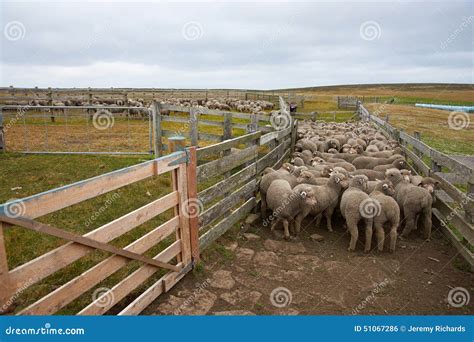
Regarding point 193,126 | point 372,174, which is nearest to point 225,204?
point 372,174

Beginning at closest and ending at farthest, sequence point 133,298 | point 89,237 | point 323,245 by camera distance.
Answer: point 89,237
point 133,298
point 323,245

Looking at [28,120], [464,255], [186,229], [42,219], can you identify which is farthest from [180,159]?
[28,120]

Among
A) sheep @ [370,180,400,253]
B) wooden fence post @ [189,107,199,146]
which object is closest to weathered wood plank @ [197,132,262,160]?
sheep @ [370,180,400,253]

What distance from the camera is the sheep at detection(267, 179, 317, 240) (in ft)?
20.9

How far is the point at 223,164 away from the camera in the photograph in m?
6.00

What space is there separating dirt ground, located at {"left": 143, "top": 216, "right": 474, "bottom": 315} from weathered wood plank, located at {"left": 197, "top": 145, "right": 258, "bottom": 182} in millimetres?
1303

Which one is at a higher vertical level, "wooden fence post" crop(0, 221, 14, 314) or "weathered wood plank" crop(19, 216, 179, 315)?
"wooden fence post" crop(0, 221, 14, 314)

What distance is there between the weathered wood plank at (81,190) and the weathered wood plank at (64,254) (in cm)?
37

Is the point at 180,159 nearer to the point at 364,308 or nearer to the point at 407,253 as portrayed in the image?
the point at 364,308

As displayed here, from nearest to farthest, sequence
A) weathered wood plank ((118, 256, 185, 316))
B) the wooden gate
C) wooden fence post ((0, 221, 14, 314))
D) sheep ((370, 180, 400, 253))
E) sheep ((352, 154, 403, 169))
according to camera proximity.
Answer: wooden fence post ((0, 221, 14, 314))
the wooden gate
weathered wood plank ((118, 256, 185, 316))
sheep ((370, 180, 400, 253))
sheep ((352, 154, 403, 169))

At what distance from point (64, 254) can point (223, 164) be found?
3.29 m

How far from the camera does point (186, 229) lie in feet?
16.0

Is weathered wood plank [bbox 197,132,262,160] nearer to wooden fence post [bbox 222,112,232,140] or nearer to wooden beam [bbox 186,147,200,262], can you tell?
wooden beam [bbox 186,147,200,262]

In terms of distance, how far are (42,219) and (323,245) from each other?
17.2 feet
